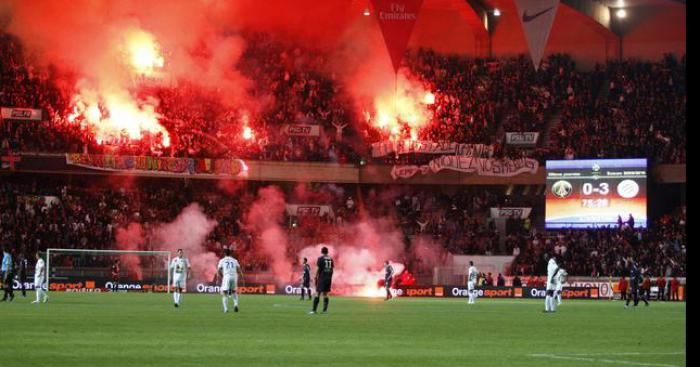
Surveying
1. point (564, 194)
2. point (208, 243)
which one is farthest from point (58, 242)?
point (564, 194)

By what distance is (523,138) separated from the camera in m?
64.8

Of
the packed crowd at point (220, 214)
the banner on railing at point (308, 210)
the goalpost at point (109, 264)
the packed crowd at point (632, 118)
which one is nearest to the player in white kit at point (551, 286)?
the goalpost at point (109, 264)

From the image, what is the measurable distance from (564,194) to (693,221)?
5636 centimetres

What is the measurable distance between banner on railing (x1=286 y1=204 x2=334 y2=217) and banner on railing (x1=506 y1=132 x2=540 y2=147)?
11691mm

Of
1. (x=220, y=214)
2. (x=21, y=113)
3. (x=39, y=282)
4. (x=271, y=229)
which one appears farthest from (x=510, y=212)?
(x=39, y=282)

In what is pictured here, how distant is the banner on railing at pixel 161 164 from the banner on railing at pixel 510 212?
14.8 m

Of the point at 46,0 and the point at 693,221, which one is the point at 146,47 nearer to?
the point at 46,0

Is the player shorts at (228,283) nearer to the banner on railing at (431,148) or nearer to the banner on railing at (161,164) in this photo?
the banner on railing at (161,164)

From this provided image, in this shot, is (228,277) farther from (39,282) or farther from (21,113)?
Answer: (21,113)

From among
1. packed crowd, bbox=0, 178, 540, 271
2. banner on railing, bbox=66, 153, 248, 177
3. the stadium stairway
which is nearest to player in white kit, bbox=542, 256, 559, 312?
packed crowd, bbox=0, 178, 540, 271

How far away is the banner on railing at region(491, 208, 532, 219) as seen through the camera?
6303cm

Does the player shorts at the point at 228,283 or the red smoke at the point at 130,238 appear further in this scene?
the red smoke at the point at 130,238

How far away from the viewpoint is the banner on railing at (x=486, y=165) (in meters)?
62.1

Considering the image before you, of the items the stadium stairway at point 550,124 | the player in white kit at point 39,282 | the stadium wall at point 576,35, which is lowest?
the player in white kit at point 39,282
